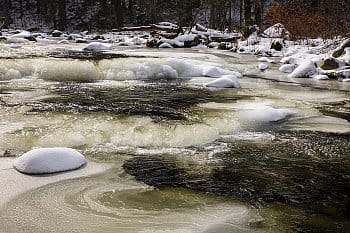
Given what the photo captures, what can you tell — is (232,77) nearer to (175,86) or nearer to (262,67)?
(175,86)

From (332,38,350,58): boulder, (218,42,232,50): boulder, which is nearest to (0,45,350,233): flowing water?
(332,38,350,58): boulder

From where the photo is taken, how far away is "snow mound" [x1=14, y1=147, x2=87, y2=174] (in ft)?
11.3

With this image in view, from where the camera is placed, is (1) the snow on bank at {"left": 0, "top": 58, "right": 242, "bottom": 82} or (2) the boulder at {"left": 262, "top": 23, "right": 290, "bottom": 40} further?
(2) the boulder at {"left": 262, "top": 23, "right": 290, "bottom": 40}

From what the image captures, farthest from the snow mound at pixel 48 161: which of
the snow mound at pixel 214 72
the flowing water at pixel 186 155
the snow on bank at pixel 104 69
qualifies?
the snow mound at pixel 214 72

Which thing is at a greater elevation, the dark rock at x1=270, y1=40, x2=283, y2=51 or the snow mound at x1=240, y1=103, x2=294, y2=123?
the dark rock at x1=270, y1=40, x2=283, y2=51

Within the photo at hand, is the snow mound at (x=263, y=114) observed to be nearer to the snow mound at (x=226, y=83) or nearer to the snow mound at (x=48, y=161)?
the snow mound at (x=226, y=83)

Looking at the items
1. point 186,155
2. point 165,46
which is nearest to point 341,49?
point 165,46

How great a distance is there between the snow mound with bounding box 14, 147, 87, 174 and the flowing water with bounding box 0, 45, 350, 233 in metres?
0.23

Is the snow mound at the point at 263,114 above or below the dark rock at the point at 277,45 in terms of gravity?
below

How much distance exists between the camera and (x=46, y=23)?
3825 cm

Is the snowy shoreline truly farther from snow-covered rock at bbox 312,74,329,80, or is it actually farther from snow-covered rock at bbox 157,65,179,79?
snow-covered rock at bbox 312,74,329,80

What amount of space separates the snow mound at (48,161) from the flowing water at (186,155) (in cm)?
23

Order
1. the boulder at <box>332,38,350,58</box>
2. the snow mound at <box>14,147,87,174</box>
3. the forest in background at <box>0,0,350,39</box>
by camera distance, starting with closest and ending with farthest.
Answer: the snow mound at <box>14,147,87,174</box> → the boulder at <box>332,38,350,58</box> → the forest in background at <box>0,0,350,39</box>

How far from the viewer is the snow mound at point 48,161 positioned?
3431 mm
